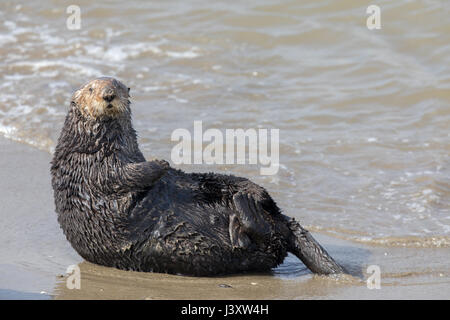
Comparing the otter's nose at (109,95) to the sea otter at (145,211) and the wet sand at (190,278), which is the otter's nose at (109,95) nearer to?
the sea otter at (145,211)

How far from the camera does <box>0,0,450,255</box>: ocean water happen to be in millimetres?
7273

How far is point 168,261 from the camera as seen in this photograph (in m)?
5.30
